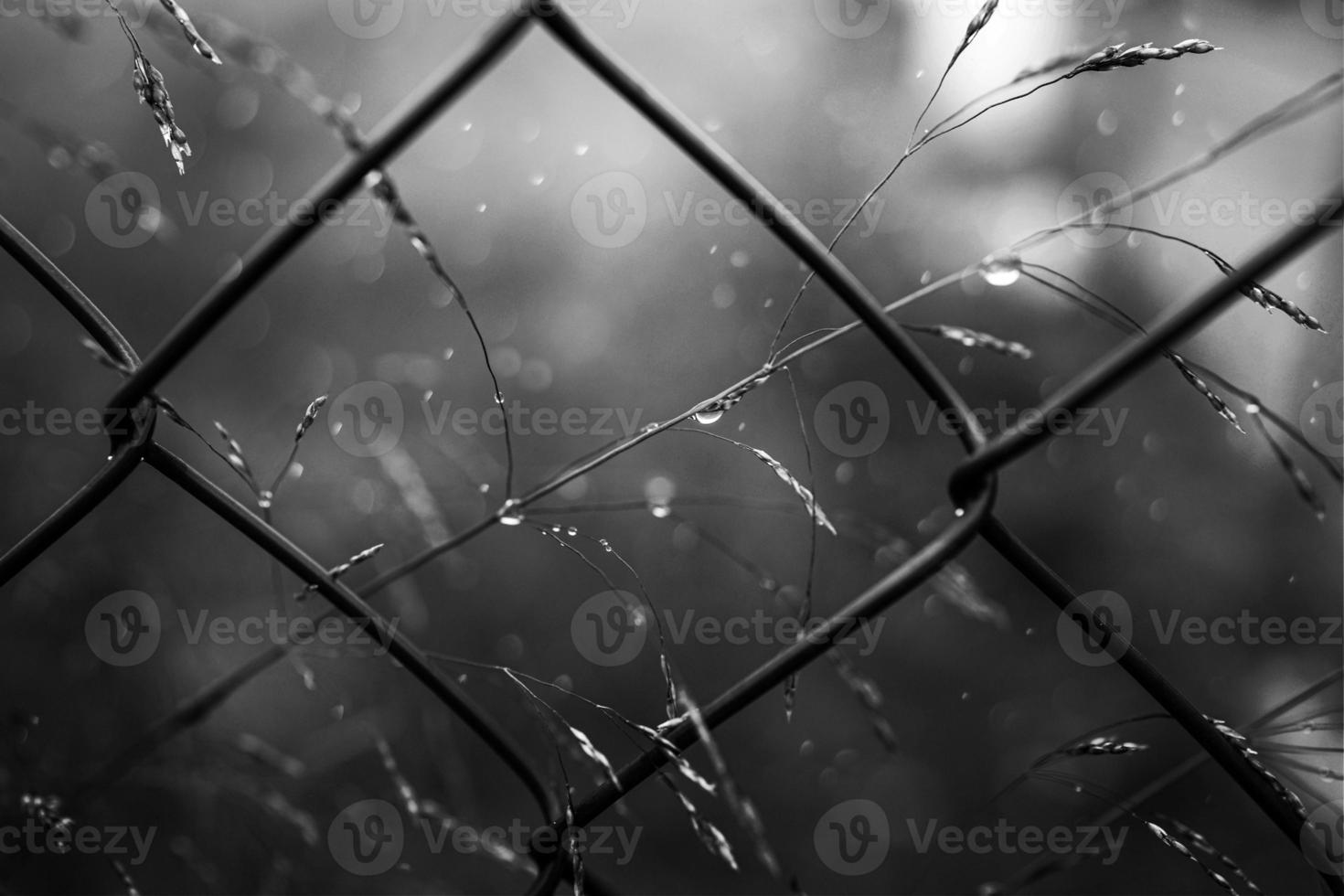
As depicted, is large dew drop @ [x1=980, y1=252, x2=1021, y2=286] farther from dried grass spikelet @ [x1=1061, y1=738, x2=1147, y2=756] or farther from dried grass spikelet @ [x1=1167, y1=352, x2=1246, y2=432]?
dried grass spikelet @ [x1=1061, y1=738, x2=1147, y2=756]

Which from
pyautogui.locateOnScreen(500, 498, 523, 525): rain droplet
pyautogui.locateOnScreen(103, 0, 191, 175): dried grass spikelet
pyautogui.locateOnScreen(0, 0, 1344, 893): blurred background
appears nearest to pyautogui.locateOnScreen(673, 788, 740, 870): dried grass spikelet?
pyautogui.locateOnScreen(500, 498, 523, 525): rain droplet

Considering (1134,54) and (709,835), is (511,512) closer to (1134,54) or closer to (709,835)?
(709,835)

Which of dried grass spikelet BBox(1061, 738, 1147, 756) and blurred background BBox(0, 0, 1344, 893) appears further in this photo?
blurred background BBox(0, 0, 1344, 893)

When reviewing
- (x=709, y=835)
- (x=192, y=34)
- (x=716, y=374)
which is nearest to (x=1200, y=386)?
(x=709, y=835)

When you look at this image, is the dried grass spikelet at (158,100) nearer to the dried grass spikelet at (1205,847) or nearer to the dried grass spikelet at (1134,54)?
the dried grass spikelet at (1134,54)

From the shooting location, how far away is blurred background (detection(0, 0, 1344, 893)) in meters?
1.48

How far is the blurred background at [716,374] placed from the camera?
1.48 meters

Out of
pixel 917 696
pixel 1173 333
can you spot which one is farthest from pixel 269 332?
pixel 1173 333

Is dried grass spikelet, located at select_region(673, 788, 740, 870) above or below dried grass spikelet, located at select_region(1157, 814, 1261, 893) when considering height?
above

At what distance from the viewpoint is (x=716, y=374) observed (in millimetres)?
1663

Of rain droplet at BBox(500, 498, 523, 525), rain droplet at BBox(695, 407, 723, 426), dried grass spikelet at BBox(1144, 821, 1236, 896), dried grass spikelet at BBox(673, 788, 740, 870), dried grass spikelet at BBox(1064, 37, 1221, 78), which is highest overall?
dried grass spikelet at BBox(1064, 37, 1221, 78)

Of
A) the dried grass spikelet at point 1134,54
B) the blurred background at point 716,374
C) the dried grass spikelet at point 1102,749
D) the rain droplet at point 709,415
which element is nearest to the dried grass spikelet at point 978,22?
the dried grass spikelet at point 1134,54

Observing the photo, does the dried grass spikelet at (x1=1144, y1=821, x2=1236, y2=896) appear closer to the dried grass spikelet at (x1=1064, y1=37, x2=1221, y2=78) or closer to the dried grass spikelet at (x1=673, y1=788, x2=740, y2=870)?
the dried grass spikelet at (x1=673, y1=788, x2=740, y2=870)

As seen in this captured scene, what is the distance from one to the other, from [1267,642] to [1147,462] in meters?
0.39
